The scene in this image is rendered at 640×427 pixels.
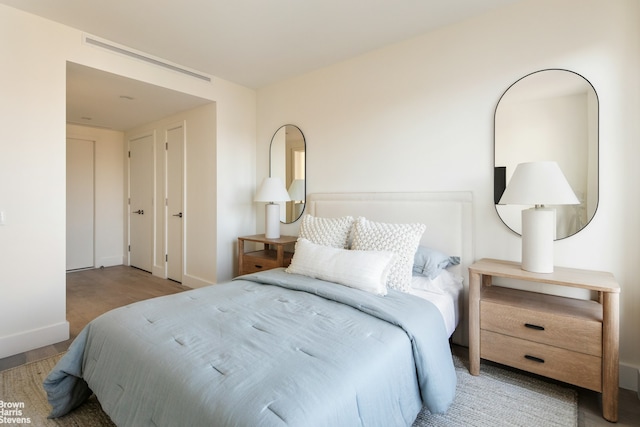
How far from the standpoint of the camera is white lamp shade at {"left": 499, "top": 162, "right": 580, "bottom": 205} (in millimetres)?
1795

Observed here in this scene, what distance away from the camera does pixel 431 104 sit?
2.62m

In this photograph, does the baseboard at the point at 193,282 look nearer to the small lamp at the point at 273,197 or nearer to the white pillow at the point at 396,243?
the small lamp at the point at 273,197

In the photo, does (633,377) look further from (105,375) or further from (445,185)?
(105,375)

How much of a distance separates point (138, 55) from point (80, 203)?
3.24 metres

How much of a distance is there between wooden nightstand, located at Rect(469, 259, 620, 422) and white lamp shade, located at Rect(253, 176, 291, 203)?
6.67ft

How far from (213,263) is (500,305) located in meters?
3.00

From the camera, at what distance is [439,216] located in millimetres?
2545

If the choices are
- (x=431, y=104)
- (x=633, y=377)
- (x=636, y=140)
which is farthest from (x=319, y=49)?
(x=633, y=377)

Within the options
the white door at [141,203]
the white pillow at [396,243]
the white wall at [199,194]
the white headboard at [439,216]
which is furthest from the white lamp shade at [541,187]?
the white door at [141,203]

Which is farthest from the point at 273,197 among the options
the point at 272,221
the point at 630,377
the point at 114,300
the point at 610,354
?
the point at 630,377

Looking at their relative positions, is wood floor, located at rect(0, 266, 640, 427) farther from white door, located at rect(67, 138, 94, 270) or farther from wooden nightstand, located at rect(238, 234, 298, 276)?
wooden nightstand, located at rect(238, 234, 298, 276)

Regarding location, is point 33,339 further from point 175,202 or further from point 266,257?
point 175,202

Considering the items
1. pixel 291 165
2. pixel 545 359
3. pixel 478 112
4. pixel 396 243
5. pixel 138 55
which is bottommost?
pixel 545 359

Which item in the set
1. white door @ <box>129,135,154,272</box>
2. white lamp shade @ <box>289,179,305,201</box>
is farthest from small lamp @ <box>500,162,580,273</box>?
white door @ <box>129,135,154,272</box>
